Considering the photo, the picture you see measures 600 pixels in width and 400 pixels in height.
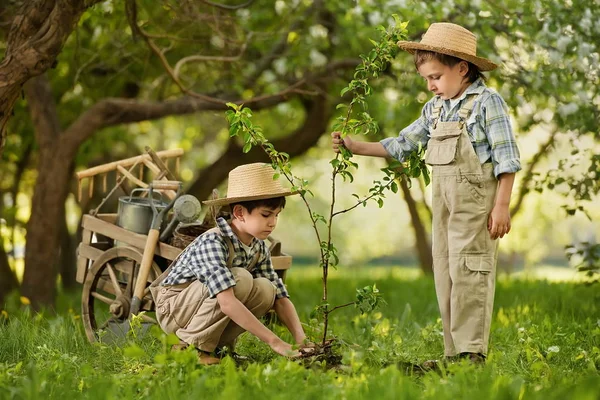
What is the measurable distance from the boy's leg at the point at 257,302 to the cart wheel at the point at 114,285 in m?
0.68

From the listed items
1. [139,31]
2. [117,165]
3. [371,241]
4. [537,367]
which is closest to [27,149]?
[139,31]

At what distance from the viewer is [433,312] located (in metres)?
7.27

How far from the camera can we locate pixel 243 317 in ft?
14.3

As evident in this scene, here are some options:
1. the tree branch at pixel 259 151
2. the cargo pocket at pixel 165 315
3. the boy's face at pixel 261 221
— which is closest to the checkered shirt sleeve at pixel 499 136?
the boy's face at pixel 261 221

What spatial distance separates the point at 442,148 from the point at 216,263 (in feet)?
4.28

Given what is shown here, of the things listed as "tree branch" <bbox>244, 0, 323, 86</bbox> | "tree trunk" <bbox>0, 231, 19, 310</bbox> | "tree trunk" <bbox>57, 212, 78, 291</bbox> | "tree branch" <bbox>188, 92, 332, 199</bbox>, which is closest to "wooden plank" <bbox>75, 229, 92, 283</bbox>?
"tree branch" <bbox>244, 0, 323, 86</bbox>

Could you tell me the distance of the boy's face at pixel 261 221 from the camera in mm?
4547

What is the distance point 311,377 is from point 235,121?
4.25ft

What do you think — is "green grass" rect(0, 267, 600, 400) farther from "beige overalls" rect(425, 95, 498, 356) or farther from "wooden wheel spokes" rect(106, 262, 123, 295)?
"wooden wheel spokes" rect(106, 262, 123, 295)

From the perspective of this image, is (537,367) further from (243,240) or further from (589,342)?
(243,240)

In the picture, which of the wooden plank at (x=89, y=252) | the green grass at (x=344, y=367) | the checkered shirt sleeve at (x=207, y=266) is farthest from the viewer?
the wooden plank at (x=89, y=252)

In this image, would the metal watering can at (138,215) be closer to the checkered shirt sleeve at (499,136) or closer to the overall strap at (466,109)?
the overall strap at (466,109)

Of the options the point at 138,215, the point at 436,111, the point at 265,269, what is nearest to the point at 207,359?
the point at 265,269

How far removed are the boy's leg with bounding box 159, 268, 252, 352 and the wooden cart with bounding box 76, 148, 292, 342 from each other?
1.85 feet
